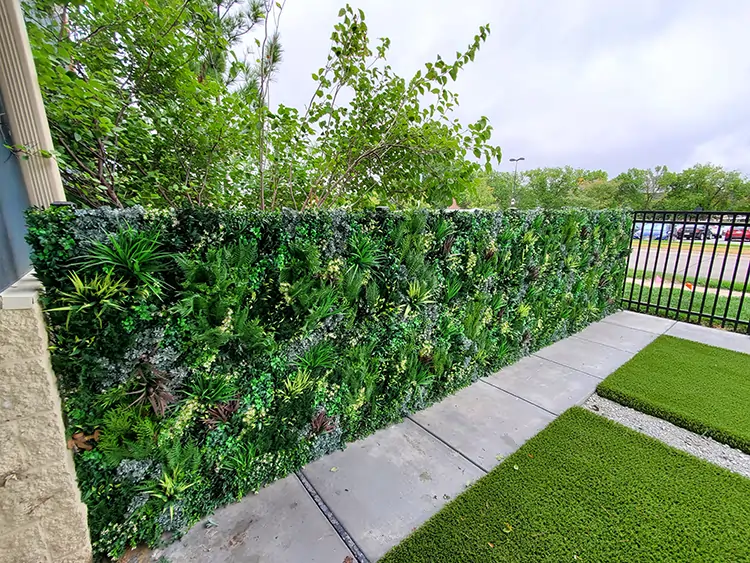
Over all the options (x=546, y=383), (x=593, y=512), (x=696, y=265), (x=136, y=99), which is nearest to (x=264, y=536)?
(x=593, y=512)

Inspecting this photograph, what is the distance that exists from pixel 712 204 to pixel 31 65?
4110 cm

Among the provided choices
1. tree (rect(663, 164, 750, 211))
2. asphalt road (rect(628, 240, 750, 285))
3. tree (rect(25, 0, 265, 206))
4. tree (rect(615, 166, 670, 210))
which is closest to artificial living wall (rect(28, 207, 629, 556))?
tree (rect(25, 0, 265, 206))

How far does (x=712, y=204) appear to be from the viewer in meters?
27.1

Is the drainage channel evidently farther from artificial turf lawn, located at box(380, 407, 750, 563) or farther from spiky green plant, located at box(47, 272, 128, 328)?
spiky green plant, located at box(47, 272, 128, 328)

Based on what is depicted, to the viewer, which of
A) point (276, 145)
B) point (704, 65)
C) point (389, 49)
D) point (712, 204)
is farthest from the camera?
point (712, 204)

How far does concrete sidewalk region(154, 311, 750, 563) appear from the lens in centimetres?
149

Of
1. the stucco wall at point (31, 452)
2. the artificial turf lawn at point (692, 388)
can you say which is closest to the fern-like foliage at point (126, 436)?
the stucco wall at point (31, 452)

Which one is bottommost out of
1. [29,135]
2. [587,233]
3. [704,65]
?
[587,233]

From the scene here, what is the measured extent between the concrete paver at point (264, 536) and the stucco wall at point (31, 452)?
0.45m

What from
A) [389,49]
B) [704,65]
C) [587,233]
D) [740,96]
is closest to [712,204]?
[740,96]

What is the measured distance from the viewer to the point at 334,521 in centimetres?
→ 162

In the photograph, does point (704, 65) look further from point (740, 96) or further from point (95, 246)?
point (95, 246)

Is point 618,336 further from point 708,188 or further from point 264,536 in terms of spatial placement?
point 708,188

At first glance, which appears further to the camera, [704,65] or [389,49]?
[704,65]
